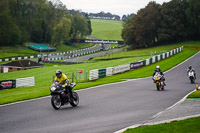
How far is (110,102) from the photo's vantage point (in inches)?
683

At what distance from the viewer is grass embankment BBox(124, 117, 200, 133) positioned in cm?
925

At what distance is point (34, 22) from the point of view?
115m

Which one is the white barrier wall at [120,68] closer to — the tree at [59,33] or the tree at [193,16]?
the tree at [193,16]

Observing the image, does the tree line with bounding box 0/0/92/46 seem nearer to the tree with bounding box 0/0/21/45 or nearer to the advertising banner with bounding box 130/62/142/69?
the tree with bounding box 0/0/21/45

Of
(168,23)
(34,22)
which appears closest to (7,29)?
(34,22)

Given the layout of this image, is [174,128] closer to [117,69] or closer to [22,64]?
[117,69]

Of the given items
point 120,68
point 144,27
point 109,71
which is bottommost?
point 109,71

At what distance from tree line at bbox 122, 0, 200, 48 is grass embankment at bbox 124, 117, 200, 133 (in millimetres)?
85454

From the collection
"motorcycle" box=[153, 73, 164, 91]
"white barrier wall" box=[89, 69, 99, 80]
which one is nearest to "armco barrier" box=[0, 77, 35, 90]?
"white barrier wall" box=[89, 69, 99, 80]

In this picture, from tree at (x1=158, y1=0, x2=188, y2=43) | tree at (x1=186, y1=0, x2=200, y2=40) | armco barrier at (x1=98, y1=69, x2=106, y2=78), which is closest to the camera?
armco barrier at (x1=98, y1=69, x2=106, y2=78)

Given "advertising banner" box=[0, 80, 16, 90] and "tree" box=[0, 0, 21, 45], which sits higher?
"tree" box=[0, 0, 21, 45]

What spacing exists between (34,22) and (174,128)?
11081 cm

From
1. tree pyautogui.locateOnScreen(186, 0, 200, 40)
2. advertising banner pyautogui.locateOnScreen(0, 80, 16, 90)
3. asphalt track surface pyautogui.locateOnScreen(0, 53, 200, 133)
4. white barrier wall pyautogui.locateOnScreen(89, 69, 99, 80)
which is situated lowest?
advertising banner pyautogui.locateOnScreen(0, 80, 16, 90)

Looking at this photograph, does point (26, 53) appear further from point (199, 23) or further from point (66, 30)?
point (199, 23)
